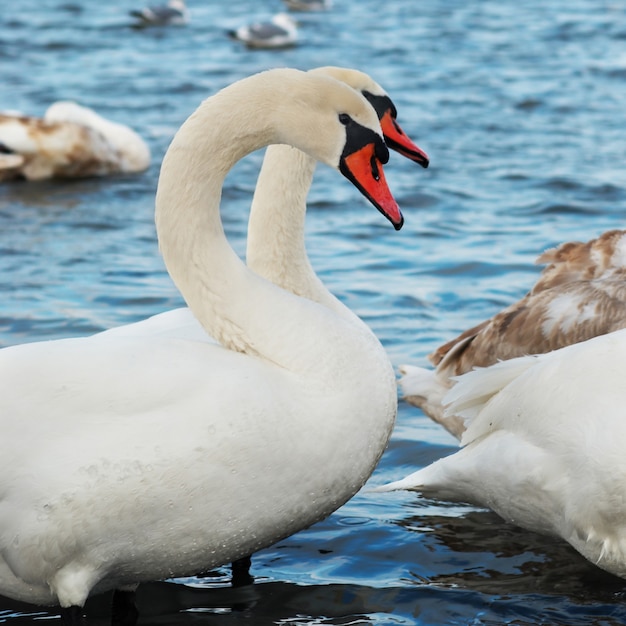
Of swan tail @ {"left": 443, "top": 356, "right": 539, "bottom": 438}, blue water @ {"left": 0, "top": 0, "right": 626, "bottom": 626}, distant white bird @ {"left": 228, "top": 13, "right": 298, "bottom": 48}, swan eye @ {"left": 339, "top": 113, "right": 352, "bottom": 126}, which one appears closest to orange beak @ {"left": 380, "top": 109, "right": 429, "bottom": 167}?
swan tail @ {"left": 443, "top": 356, "right": 539, "bottom": 438}

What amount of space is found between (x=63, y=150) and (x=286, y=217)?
7.20m

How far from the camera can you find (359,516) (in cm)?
547

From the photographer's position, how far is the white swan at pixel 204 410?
3863mm

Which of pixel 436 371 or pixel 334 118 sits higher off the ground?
pixel 334 118

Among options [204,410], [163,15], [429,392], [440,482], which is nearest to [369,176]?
[204,410]

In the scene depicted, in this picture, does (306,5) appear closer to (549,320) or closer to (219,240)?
(549,320)

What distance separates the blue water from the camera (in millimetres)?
4789

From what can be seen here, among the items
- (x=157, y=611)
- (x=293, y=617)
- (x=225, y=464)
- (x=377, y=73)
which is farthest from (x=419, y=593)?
(x=377, y=73)

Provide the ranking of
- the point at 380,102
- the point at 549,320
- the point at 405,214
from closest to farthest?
the point at 380,102 < the point at 549,320 < the point at 405,214

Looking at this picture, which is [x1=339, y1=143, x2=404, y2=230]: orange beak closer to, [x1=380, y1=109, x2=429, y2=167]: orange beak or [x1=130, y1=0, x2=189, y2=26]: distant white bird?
[x1=380, y1=109, x2=429, y2=167]: orange beak

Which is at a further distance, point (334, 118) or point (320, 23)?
point (320, 23)

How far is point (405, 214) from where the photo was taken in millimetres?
10234

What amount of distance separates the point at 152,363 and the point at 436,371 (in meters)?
2.29

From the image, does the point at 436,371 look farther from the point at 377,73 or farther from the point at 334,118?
the point at 377,73
